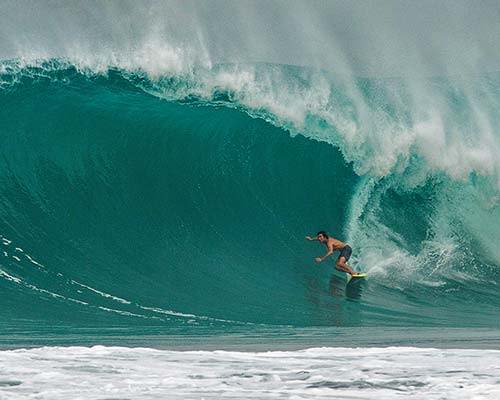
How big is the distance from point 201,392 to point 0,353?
1.81m

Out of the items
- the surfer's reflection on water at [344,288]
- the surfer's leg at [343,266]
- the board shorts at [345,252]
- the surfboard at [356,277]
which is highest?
the board shorts at [345,252]

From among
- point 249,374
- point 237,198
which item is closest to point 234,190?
point 237,198

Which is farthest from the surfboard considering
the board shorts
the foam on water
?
the foam on water

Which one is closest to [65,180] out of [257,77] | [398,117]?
[257,77]

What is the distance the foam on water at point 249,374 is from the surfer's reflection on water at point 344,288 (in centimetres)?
360

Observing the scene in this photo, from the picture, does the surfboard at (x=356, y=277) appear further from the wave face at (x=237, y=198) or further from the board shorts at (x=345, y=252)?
the board shorts at (x=345, y=252)

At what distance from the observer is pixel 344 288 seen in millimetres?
11312

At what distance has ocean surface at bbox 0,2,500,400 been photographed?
22.0ft

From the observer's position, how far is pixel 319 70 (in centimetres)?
1778

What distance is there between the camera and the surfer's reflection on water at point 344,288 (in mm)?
11047

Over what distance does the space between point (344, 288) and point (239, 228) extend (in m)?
2.46

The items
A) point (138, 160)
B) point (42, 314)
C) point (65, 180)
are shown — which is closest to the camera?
point (42, 314)

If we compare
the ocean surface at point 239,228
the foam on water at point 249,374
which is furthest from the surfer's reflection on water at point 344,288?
the foam on water at point 249,374

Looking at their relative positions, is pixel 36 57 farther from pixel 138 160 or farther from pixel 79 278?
pixel 79 278
